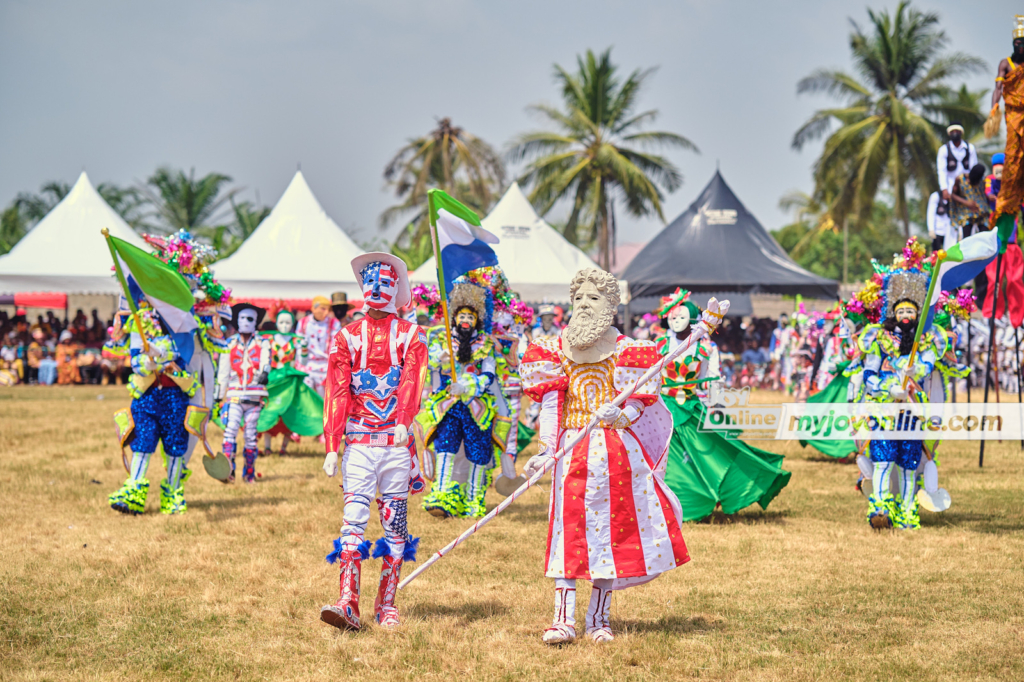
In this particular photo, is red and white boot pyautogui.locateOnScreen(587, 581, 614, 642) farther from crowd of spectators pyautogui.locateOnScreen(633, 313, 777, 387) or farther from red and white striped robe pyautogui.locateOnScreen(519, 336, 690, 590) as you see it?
crowd of spectators pyautogui.locateOnScreen(633, 313, 777, 387)

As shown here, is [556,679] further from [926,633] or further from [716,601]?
[926,633]

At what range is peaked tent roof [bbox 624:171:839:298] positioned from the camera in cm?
2348

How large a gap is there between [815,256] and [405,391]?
195ft

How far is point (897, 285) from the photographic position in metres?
8.38

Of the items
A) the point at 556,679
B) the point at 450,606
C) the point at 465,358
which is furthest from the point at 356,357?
the point at 465,358

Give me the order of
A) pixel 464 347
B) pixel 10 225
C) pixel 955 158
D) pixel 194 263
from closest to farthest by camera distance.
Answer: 1. pixel 194 263
2. pixel 464 347
3. pixel 955 158
4. pixel 10 225

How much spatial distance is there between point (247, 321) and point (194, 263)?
2281 mm

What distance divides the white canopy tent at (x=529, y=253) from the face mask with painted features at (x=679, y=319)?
11961 mm

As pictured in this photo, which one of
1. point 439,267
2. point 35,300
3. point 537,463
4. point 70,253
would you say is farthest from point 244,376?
point 35,300

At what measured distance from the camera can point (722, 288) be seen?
23938mm

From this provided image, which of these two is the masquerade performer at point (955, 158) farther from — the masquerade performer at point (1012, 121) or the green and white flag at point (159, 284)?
the green and white flag at point (159, 284)

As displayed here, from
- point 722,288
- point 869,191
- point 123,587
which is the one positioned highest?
point 869,191

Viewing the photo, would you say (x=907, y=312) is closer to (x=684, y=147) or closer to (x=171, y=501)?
(x=171, y=501)

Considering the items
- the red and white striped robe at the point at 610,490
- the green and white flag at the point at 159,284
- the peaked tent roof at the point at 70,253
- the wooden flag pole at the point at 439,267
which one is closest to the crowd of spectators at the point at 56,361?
the peaked tent roof at the point at 70,253
